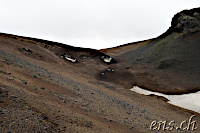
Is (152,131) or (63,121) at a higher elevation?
(63,121)

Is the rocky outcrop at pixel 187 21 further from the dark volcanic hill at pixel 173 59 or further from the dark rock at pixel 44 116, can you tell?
the dark rock at pixel 44 116

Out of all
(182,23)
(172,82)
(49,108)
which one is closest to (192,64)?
(172,82)

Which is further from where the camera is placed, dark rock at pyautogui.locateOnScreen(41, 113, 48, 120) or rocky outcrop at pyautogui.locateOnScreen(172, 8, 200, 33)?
rocky outcrop at pyautogui.locateOnScreen(172, 8, 200, 33)

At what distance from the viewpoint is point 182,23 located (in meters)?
49.6

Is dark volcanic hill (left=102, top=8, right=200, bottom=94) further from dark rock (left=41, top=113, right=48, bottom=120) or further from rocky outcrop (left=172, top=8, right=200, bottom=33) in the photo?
dark rock (left=41, top=113, right=48, bottom=120)

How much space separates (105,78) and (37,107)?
1036 inches

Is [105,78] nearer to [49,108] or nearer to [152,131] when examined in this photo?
[152,131]

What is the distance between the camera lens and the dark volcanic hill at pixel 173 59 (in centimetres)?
3356

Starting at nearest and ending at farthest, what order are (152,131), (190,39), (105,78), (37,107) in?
(37,107)
(152,131)
(105,78)
(190,39)

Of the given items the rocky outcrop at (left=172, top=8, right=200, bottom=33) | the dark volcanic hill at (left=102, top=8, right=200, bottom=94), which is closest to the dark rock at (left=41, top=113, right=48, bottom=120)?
the dark volcanic hill at (left=102, top=8, right=200, bottom=94)

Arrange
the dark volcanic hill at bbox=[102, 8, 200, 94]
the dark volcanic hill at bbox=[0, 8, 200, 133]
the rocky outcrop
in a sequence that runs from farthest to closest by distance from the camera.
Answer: the rocky outcrop
the dark volcanic hill at bbox=[102, 8, 200, 94]
the dark volcanic hill at bbox=[0, 8, 200, 133]

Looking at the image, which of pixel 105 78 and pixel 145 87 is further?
pixel 105 78

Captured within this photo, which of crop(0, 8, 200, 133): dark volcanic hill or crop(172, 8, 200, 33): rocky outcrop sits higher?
crop(172, 8, 200, 33): rocky outcrop

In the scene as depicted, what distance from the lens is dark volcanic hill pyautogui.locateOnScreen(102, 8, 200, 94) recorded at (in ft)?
110
